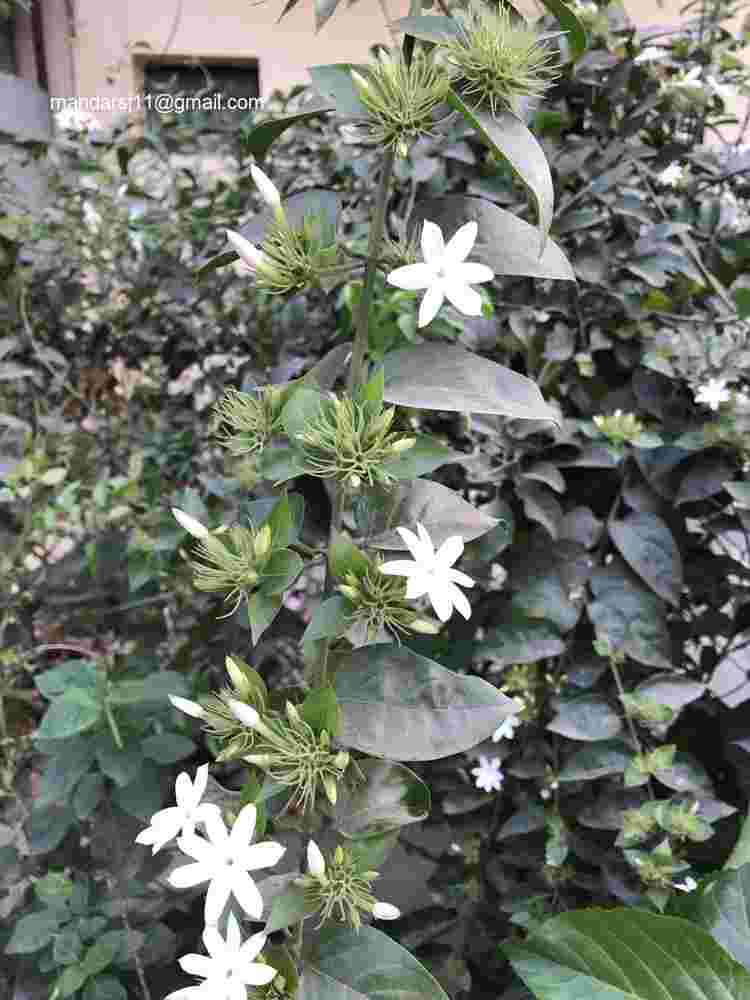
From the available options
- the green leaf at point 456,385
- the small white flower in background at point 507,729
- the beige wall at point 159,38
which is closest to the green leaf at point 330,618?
the green leaf at point 456,385

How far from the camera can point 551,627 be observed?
0.91 metres

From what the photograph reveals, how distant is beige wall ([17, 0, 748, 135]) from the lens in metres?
1.64

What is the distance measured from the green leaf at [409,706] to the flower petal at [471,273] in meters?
0.22

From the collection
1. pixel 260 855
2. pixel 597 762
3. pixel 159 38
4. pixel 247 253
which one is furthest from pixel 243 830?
pixel 159 38

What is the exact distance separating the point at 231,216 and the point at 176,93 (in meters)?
0.35

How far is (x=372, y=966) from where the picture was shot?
1.59ft

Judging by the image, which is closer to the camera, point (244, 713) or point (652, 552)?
point (244, 713)

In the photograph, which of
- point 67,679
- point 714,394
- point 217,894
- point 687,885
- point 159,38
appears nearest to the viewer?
point 217,894

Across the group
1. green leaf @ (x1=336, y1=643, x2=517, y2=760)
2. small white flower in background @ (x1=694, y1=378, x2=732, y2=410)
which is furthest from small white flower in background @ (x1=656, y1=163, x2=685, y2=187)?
green leaf @ (x1=336, y1=643, x2=517, y2=760)

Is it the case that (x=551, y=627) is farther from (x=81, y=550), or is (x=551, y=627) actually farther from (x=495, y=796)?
(x=81, y=550)

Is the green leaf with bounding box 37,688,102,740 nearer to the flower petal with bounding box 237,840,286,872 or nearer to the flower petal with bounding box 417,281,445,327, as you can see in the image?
the flower petal with bounding box 237,840,286,872

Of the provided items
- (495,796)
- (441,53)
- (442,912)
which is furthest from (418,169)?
(442,912)

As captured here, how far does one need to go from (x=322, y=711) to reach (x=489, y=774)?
53 centimetres

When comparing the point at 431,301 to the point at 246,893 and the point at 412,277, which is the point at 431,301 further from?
the point at 246,893
